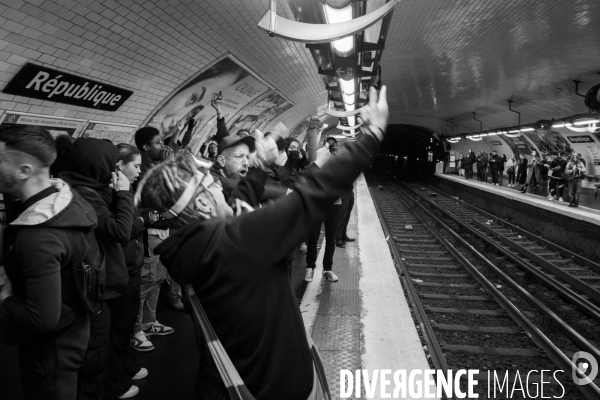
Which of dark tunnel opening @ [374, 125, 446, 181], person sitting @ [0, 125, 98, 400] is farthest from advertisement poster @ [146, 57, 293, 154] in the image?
dark tunnel opening @ [374, 125, 446, 181]

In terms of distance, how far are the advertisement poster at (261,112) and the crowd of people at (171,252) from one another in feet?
28.2

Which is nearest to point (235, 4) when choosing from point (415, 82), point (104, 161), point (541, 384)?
point (104, 161)

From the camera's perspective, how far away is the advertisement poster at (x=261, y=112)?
36.2ft

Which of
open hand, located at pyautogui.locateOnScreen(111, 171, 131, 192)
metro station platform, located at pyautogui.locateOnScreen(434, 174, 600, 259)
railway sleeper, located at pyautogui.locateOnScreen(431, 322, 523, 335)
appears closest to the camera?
open hand, located at pyautogui.locateOnScreen(111, 171, 131, 192)

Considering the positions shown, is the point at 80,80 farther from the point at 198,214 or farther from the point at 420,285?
the point at 420,285

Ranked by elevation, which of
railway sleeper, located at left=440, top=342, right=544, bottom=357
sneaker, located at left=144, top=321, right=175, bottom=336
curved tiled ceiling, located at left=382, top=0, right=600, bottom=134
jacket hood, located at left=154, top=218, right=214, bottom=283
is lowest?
railway sleeper, located at left=440, top=342, right=544, bottom=357

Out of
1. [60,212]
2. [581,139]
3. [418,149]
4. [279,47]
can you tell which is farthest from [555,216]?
[418,149]

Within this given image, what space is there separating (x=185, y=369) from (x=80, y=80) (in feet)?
13.2

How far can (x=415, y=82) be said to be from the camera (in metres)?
13.9

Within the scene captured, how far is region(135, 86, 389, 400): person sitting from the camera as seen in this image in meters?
1.25

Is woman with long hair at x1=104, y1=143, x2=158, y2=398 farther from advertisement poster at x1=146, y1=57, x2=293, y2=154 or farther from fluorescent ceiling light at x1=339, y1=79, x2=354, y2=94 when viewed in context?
fluorescent ceiling light at x1=339, y1=79, x2=354, y2=94

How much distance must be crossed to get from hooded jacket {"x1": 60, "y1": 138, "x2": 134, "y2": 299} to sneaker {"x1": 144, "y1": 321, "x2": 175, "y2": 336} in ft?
4.88

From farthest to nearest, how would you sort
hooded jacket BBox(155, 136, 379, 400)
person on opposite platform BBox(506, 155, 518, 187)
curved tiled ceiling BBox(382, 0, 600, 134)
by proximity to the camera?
person on opposite platform BBox(506, 155, 518, 187)
curved tiled ceiling BBox(382, 0, 600, 134)
hooded jacket BBox(155, 136, 379, 400)

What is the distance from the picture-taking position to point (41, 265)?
1644mm
